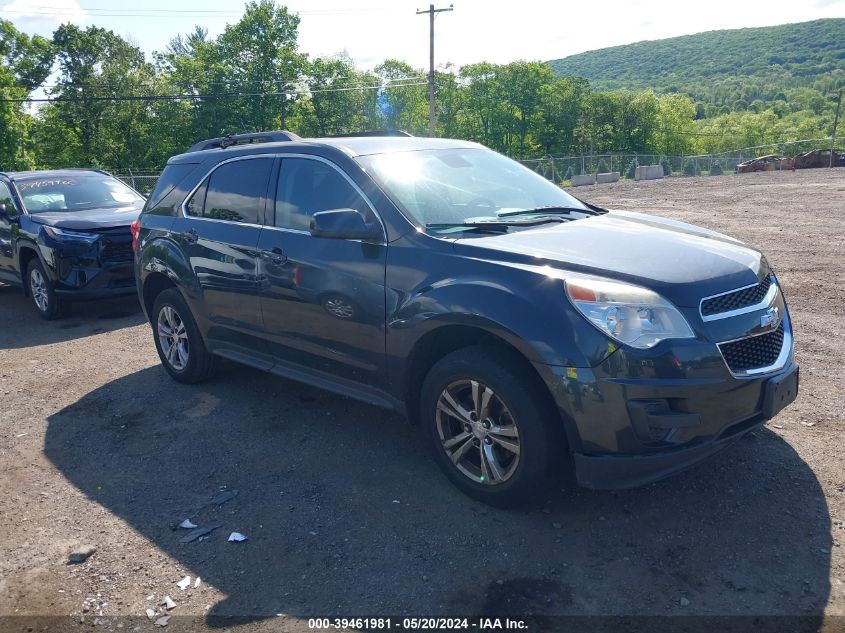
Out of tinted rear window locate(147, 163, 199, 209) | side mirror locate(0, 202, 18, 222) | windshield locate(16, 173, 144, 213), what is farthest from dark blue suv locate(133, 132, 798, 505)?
side mirror locate(0, 202, 18, 222)

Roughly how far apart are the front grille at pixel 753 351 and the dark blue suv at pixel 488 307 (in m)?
0.01

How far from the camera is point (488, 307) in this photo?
344 centimetres

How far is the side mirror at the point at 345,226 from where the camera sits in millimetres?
4000

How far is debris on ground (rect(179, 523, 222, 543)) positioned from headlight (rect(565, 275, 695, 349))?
225 cm

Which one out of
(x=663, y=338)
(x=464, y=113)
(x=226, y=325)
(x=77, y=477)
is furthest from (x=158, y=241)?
(x=464, y=113)

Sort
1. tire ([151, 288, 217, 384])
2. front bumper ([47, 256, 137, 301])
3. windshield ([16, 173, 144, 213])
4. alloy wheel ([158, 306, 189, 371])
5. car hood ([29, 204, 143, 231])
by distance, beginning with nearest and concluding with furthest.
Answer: tire ([151, 288, 217, 384]) → alloy wheel ([158, 306, 189, 371]) → front bumper ([47, 256, 137, 301]) → car hood ([29, 204, 143, 231]) → windshield ([16, 173, 144, 213])

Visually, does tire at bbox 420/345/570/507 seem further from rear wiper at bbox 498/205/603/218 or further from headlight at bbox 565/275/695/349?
rear wiper at bbox 498/205/603/218

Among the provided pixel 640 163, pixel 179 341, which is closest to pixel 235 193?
pixel 179 341

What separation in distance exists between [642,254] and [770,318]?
28.2 inches

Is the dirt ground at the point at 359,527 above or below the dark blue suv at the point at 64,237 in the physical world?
below

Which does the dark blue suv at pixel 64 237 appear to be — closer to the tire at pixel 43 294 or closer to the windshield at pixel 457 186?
the tire at pixel 43 294

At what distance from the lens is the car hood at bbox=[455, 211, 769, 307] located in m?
3.29

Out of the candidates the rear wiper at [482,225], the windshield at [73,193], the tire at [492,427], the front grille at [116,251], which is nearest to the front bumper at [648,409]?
the tire at [492,427]

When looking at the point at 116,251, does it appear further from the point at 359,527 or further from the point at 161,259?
the point at 359,527
